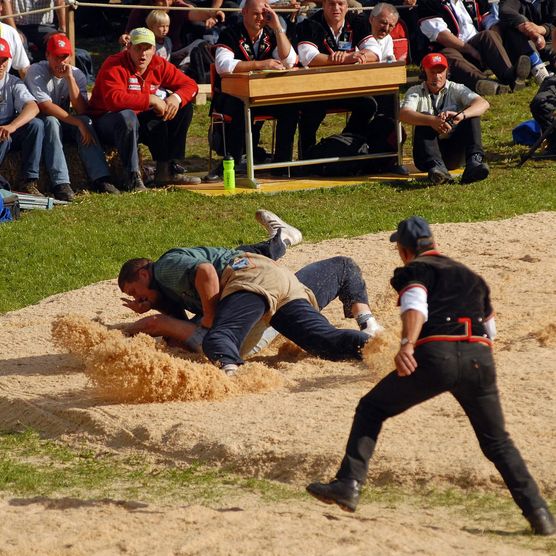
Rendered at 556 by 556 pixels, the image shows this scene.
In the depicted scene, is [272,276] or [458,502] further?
[272,276]

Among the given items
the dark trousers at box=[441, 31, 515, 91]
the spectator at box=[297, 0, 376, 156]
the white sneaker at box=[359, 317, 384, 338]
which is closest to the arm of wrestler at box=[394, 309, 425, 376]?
the white sneaker at box=[359, 317, 384, 338]

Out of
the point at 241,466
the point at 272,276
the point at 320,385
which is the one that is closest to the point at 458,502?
the point at 241,466

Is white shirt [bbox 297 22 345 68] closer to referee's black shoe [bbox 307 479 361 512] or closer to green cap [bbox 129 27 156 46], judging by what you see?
green cap [bbox 129 27 156 46]

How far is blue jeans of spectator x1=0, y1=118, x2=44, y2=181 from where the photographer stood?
41.5 feet

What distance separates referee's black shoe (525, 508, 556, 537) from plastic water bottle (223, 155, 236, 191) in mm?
8523

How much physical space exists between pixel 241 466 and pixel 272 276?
1.79 metres

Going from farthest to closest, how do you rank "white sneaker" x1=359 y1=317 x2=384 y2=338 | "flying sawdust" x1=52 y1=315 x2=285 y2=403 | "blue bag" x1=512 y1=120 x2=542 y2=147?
"blue bag" x1=512 y1=120 x2=542 y2=147, "white sneaker" x1=359 y1=317 x2=384 y2=338, "flying sawdust" x1=52 y1=315 x2=285 y2=403

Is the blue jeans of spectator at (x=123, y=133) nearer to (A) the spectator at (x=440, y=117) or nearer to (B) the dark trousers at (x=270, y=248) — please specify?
(A) the spectator at (x=440, y=117)

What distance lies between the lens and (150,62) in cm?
1342

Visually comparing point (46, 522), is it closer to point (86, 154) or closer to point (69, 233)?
point (69, 233)

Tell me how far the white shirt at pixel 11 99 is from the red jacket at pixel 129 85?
798 millimetres

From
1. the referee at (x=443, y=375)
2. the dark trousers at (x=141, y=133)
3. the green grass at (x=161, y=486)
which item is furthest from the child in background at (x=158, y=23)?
the referee at (x=443, y=375)

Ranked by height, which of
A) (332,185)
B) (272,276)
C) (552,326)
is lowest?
(332,185)

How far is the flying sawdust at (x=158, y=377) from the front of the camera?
7.45m
